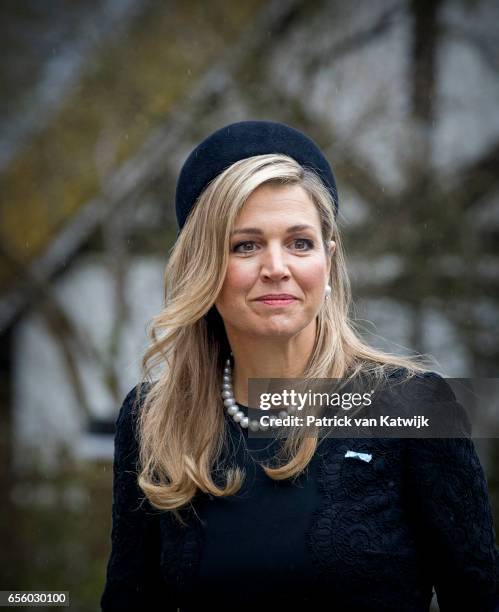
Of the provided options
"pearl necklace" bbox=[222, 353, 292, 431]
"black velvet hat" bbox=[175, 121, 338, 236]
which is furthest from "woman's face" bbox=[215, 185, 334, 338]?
"pearl necklace" bbox=[222, 353, 292, 431]

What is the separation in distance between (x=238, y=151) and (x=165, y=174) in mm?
3914

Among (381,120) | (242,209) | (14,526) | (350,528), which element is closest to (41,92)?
(381,120)

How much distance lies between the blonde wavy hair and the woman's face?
0.11ft

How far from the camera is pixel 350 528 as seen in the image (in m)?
2.01

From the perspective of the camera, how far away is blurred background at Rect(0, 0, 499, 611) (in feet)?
18.9

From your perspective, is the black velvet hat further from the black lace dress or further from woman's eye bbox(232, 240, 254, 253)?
the black lace dress

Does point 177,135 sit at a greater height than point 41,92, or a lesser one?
lesser

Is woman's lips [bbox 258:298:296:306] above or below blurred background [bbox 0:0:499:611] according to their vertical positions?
below

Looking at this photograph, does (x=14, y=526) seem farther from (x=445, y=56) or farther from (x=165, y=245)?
(x=445, y=56)

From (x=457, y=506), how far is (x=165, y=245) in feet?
13.8

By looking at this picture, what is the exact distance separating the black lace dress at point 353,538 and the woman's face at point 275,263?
0.33 meters

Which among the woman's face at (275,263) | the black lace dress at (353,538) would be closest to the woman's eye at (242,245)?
the woman's face at (275,263)

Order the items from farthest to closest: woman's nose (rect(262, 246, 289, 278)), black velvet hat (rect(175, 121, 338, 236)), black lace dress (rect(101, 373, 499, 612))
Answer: black velvet hat (rect(175, 121, 338, 236))
woman's nose (rect(262, 246, 289, 278))
black lace dress (rect(101, 373, 499, 612))

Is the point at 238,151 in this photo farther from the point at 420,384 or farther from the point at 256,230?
the point at 420,384
